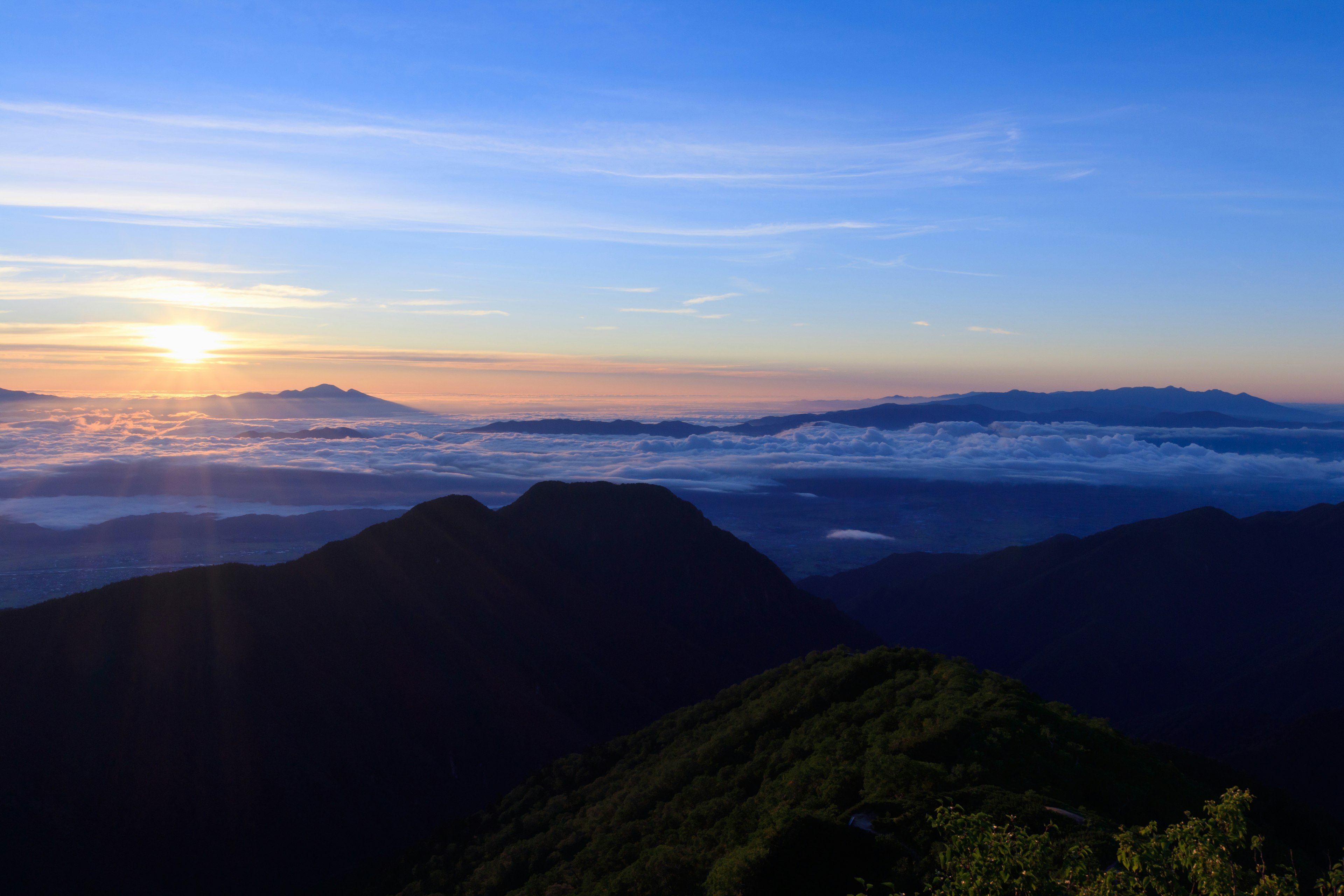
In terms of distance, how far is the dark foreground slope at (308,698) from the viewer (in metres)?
47.2

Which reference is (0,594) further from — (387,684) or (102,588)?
(387,684)

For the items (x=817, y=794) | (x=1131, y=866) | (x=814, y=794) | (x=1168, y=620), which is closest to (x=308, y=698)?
(x=814, y=794)

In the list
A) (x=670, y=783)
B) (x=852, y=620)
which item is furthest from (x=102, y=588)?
(x=852, y=620)

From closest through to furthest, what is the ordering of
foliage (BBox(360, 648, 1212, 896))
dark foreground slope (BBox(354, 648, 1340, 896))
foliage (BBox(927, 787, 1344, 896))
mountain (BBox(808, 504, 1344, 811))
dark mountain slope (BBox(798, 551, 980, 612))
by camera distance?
foliage (BBox(927, 787, 1344, 896)), foliage (BBox(360, 648, 1212, 896)), dark foreground slope (BBox(354, 648, 1340, 896)), mountain (BBox(808, 504, 1344, 811)), dark mountain slope (BBox(798, 551, 980, 612))

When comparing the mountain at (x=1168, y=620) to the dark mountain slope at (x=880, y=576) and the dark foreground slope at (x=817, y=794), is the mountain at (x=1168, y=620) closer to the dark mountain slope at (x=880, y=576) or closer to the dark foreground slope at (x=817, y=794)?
the dark mountain slope at (x=880, y=576)

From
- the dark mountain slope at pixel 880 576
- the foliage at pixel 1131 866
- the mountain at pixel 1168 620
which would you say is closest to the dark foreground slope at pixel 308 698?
the foliage at pixel 1131 866

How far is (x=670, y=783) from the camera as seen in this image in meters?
38.3

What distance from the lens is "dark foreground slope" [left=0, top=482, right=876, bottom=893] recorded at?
47.2 metres

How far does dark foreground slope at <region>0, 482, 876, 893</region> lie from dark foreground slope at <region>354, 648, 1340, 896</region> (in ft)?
36.0

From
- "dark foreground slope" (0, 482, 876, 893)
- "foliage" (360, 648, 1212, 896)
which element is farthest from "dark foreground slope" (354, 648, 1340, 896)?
"dark foreground slope" (0, 482, 876, 893)

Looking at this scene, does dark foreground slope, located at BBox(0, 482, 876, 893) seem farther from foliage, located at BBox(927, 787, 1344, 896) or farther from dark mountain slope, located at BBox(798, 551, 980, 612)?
dark mountain slope, located at BBox(798, 551, 980, 612)

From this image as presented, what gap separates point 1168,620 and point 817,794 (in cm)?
12761

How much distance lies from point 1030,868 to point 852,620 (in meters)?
97.9

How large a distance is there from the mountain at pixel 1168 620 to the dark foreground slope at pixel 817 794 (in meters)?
57.5
